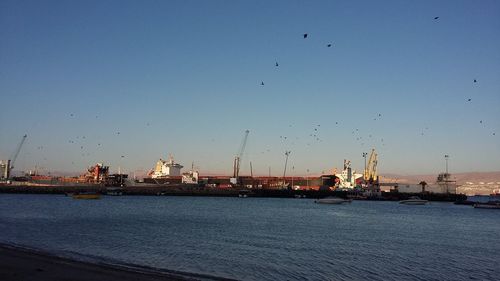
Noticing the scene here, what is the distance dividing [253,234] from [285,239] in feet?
16.7

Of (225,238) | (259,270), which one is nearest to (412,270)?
(259,270)

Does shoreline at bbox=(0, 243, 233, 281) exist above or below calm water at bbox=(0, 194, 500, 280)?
above

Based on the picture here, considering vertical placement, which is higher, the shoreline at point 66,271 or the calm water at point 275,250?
the shoreline at point 66,271

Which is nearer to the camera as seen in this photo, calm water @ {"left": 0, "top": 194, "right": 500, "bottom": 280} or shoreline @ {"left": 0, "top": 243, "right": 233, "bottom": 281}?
shoreline @ {"left": 0, "top": 243, "right": 233, "bottom": 281}

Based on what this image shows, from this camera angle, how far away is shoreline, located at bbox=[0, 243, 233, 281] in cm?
2108

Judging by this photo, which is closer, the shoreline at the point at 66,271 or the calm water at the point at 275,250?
the shoreline at the point at 66,271

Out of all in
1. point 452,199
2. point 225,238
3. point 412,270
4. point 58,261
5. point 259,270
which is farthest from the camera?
point 452,199

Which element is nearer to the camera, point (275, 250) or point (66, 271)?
point (66, 271)

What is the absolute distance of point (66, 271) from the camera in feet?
74.4

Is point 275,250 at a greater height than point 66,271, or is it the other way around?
point 66,271

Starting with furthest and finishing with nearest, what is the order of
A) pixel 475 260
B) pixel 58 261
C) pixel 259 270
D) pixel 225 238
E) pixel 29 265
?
pixel 225 238
pixel 475 260
pixel 259 270
pixel 58 261
pixel 29 265

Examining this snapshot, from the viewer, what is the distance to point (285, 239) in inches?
1763

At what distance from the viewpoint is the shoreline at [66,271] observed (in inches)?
830

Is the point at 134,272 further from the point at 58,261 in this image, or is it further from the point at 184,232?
the point at 184,232
